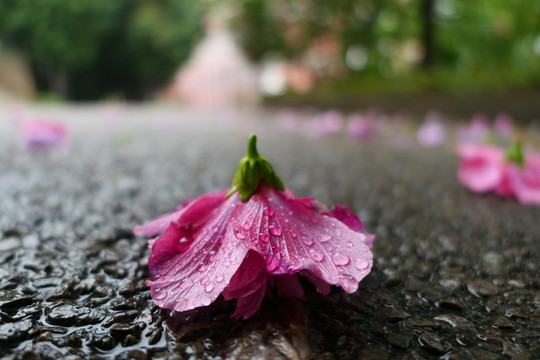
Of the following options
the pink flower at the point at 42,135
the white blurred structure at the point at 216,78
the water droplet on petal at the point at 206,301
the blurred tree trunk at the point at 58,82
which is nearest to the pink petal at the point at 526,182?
the water droplet on petal at the point at 206,301

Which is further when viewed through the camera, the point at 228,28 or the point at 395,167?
the point at 228,28

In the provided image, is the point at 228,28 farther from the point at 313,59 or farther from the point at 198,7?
the point at 313,59

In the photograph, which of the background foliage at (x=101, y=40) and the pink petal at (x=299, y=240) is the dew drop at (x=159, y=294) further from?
the background foliage at (x=101, y=40)

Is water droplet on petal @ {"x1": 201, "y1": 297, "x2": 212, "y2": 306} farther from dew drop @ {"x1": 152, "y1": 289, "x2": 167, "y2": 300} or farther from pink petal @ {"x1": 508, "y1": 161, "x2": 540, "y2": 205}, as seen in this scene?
pink petal @ {"x1": 508, "y1": 161, "x2": 540, "y2": 205}

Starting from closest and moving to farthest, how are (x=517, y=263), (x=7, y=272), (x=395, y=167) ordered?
(x=7, y=272) → (x=517, y=263) → (x=395, y=167)

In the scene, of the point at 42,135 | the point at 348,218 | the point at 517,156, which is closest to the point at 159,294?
the point at 348,218

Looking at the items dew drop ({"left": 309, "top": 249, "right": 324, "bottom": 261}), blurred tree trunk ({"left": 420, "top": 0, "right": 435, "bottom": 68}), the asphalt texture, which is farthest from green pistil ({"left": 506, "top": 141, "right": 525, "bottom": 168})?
blurred tree trunk ({"left": 420, "top": 0, "right": 435, "bottom": 68})

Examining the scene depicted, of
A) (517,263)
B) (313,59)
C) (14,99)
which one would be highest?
(313,59)

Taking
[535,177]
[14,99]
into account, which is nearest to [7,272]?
[535,177]

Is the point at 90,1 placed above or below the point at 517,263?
above
